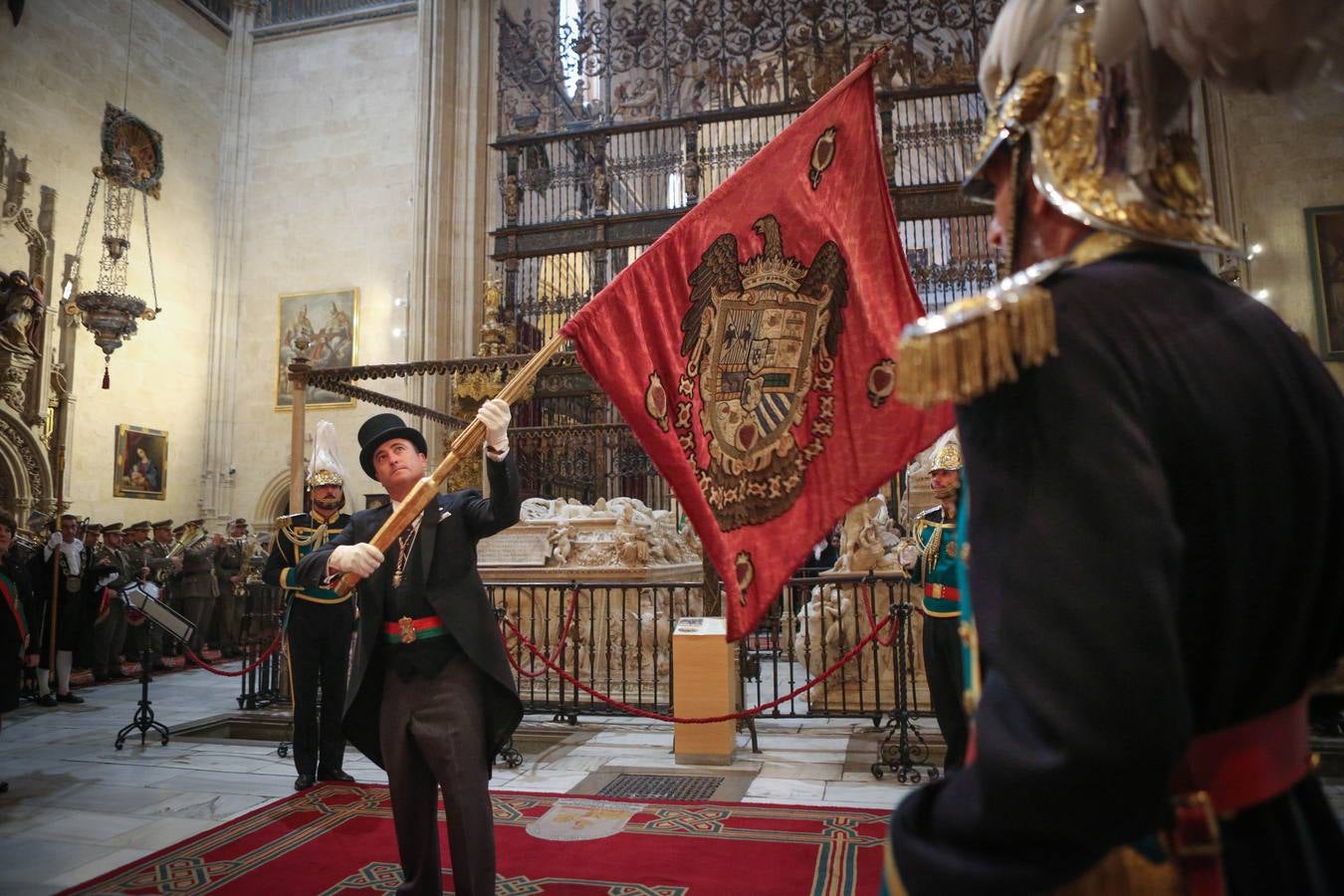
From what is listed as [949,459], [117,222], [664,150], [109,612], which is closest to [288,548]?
[949,459]

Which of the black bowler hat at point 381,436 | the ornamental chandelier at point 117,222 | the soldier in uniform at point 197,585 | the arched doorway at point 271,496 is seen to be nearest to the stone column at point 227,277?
the arched doorway at point 271,496

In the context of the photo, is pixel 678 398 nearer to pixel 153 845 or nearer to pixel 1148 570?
pixel 1148 570

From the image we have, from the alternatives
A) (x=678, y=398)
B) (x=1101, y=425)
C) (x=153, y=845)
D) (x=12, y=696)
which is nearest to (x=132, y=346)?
(x=12, y=696)

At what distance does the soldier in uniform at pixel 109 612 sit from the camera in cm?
1028

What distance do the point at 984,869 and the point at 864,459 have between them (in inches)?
74.0

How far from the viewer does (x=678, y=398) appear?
3012 millimetres

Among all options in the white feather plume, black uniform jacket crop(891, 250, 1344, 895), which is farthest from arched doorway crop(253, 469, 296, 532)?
black uniform jacket crop(891, 250, 1344, 895)

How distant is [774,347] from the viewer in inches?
111

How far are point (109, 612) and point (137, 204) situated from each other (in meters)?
9.89

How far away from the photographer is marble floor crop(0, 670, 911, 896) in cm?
453

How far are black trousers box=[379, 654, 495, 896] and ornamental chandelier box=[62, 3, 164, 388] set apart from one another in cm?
1339

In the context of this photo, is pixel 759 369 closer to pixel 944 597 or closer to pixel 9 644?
pixel 944 597

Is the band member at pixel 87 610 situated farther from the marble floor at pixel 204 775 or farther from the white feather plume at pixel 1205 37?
the white feather plume at pixel 1205 37

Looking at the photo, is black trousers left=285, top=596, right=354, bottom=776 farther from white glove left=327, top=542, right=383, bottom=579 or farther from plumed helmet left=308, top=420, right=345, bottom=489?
white glove left=327, top=542, right=383, bottom=579
